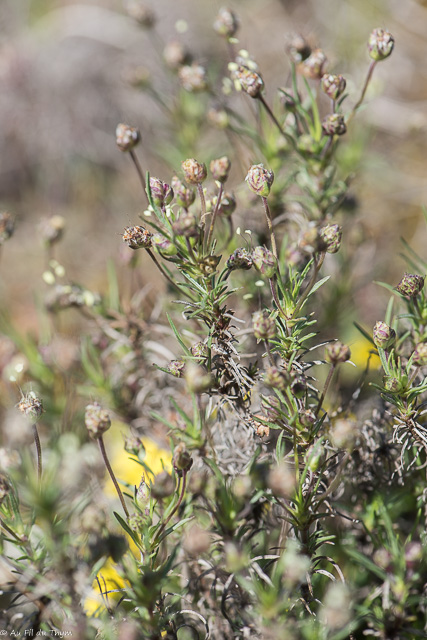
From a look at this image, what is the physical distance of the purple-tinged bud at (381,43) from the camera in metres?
1.18

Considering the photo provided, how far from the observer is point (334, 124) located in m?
1.17

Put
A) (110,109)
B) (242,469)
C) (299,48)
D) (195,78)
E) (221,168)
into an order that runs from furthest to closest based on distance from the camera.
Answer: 1. (110,109)
2. (195,78)
3. (299,48)
4. (242,469)
5. (221,168)

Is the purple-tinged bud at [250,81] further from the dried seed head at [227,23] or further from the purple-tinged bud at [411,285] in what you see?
the purple-tinged bud at [411,285]

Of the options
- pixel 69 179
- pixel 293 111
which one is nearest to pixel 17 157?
pixel 69 179

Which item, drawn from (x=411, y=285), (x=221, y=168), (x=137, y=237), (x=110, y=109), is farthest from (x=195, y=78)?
(x=110, y=109)

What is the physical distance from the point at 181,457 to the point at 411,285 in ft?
1.66

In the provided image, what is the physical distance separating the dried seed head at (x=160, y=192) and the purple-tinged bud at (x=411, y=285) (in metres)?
0.45

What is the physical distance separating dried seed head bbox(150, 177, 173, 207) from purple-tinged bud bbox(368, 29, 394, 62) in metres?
0.57

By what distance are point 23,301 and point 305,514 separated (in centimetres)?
216

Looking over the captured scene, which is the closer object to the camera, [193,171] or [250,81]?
[193,171]

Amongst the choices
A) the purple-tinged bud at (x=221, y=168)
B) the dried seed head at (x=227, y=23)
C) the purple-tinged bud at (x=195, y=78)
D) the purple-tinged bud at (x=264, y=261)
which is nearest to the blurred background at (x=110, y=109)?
the purple-tinged bud at (x=195, y=78)

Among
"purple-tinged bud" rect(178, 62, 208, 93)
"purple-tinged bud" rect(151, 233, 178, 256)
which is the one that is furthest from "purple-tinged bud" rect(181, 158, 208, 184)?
"purple-tinged bud" rect(178, 62, 208, 93)

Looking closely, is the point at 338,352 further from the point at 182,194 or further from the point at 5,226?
the point at 5,226

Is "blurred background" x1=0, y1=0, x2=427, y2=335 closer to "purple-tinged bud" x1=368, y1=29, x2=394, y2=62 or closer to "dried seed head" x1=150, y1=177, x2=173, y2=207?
"purple-tinged bud" x1=368, y1=29, x2=394, y2=62
